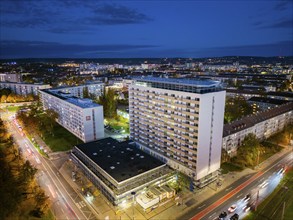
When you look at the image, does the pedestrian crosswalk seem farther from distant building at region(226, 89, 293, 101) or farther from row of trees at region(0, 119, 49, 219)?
distant building at region(226, 89, 293, 101)

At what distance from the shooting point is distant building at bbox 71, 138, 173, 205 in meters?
48.0

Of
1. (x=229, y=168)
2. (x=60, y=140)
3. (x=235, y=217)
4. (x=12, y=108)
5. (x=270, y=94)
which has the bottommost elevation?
(x=235, y=217)

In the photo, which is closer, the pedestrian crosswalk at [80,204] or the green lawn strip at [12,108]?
the pedestrian crosswalk at [80,204]

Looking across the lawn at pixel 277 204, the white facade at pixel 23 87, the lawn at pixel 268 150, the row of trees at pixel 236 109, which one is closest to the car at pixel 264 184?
the lawn at pixel 277 204

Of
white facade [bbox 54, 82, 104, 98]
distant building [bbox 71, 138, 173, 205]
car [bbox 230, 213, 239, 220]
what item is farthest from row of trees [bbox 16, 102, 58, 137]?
car [bbox 230, 213, 239, 220]

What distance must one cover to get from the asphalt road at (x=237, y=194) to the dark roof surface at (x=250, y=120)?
14.2m

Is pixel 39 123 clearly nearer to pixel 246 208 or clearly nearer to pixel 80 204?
pixel 80 204

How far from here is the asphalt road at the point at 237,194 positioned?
46406mm

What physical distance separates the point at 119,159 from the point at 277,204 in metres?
39.8

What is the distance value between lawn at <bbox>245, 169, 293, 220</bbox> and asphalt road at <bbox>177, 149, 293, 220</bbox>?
1.44 m

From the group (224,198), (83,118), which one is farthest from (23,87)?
(224,198)

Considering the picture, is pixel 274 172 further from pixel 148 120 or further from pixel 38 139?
pixel 38 139

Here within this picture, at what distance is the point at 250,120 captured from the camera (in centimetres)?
7694

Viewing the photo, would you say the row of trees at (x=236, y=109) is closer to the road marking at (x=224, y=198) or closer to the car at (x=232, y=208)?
the road marking at (x=224, y=198)
